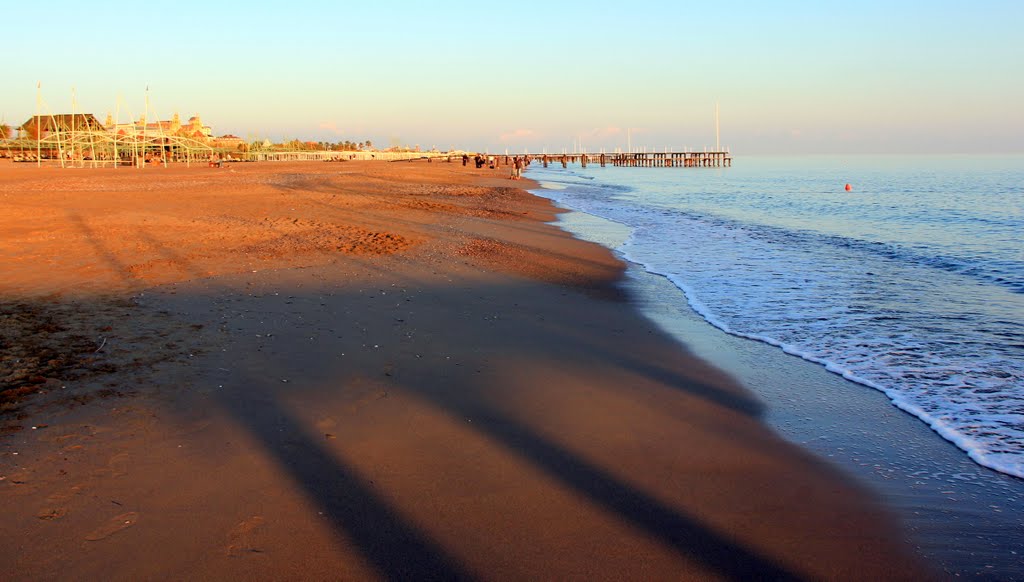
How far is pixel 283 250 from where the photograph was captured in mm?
11906

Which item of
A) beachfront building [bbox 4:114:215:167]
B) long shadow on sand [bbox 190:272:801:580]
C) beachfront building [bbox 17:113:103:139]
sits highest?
beachfront building [bbox 17:113:103:139]

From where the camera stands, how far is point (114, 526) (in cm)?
325

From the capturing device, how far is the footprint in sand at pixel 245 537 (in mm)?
3090

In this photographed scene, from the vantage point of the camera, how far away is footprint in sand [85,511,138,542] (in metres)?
3.16

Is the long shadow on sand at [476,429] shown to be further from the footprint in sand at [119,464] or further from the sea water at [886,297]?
the sea water at [886,297]

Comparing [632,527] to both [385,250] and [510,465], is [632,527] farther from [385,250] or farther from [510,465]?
[385,250]

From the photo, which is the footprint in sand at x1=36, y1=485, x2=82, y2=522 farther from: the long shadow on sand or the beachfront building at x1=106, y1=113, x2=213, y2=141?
the beachfront building at x1=106, y1=113, x2=213, y2=141

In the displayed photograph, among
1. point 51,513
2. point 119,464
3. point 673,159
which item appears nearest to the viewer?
point 51,513

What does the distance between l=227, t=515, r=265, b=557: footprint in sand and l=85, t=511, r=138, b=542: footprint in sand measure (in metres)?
0.50

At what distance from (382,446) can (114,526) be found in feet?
4.89

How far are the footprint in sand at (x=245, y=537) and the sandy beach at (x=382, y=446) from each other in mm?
13

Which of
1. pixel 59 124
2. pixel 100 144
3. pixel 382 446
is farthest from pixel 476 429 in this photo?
pixel 59 124

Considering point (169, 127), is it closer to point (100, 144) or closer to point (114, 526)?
point (100, 144)

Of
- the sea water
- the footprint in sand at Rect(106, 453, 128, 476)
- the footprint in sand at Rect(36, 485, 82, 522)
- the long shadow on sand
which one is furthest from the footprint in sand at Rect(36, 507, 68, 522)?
the sea water
